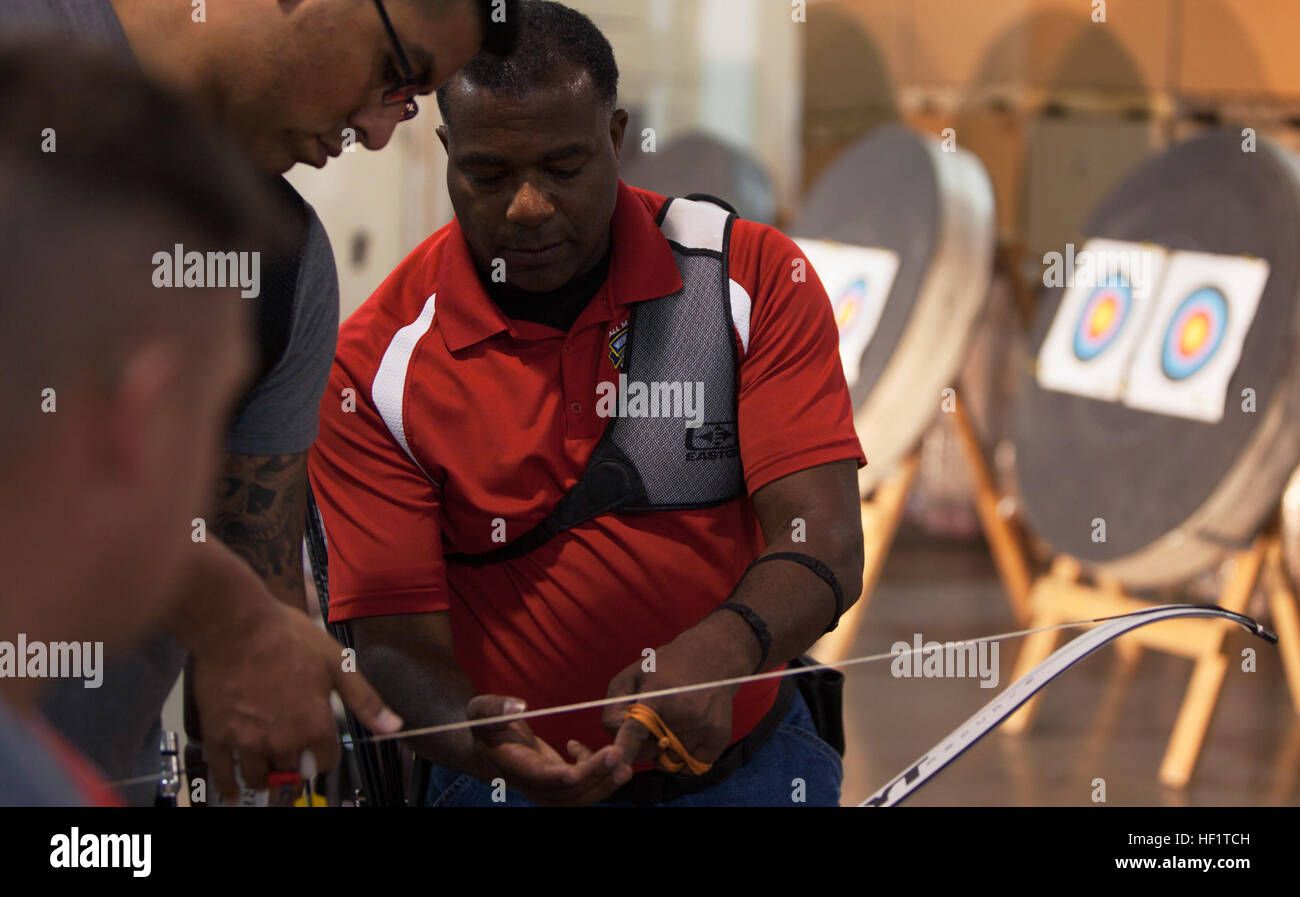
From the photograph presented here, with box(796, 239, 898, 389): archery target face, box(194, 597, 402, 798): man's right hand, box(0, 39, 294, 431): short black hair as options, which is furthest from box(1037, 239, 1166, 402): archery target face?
box(0, 39, 294, 431): short black hair

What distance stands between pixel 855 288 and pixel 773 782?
2150 mm

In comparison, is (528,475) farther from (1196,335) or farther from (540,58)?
(1196,335)

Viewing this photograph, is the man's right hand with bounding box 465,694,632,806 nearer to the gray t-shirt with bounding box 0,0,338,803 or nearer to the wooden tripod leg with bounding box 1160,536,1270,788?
the gray t-shirt with bounding box 0,0,338,803

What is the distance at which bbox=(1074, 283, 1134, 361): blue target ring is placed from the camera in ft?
9.51

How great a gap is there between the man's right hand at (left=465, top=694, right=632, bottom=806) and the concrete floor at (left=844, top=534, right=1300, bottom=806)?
4.24 feet

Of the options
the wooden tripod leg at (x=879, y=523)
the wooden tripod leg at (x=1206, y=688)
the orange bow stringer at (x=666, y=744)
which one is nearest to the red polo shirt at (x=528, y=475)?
the orange bow stringer at (x=666, y=744)

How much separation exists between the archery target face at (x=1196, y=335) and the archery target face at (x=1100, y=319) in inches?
1.8

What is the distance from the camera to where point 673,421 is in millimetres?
1076

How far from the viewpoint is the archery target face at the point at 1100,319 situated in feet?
9.39

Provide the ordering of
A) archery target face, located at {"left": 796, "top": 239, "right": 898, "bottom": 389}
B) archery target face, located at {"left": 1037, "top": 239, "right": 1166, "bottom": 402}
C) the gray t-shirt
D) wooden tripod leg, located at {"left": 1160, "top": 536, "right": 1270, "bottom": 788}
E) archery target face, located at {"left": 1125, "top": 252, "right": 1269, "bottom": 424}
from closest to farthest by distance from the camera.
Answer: the gray t-shirt → wooden tripod leg, located at {"left": 1160, "top": 536, "right": 1270, "bottom": 788} → archery target face, located at {"left": 1125, "top": 252, "right": 1269, "bottom": 424} → archery target face, located at {"left": 1037, "top": 239, "right": 1166, "bottom": 402} → archery target face, located at {"left": 796, "top": 239, "right": 898, "bottom": 389}

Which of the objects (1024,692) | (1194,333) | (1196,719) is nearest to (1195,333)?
(1194,333)

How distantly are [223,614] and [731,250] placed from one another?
1.73 ft

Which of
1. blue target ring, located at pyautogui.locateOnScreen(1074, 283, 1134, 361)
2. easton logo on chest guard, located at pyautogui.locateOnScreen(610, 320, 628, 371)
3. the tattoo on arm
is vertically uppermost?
blue target ring, located at pyautogui.locateOnScreen(1074, 283, 1134, 361)
